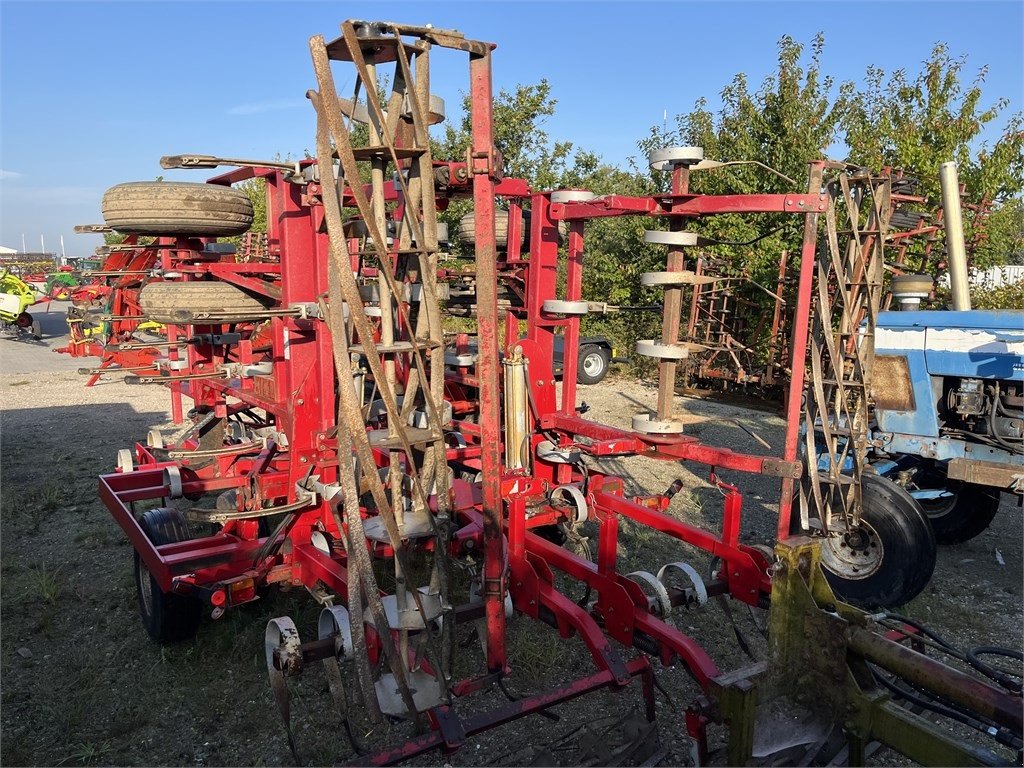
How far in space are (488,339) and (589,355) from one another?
11.5 meters

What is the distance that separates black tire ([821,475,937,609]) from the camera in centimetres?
472

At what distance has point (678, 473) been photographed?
8.38 m

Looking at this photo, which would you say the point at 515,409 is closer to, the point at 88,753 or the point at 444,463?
the point at 444,463

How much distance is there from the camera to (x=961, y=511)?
609cm

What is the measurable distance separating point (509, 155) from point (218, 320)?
14.0 meters

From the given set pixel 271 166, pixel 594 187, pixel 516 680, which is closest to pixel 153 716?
pixel 516 680

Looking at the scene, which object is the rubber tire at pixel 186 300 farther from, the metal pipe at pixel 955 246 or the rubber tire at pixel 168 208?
the metal pipe at pixel 955 246

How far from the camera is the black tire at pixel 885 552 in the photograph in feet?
15.5

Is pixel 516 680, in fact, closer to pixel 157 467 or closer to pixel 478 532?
pixel 478 532

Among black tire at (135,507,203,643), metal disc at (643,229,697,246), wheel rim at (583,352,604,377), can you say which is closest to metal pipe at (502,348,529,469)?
metal disc at (643,229,697,246)

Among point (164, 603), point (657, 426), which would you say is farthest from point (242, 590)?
point (657, 426)

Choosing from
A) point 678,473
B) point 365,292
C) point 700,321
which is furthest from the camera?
point 700,321

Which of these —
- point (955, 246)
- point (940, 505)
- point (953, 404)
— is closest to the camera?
point (953, 404)

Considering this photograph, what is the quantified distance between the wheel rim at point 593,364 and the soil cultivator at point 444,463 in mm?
8067
